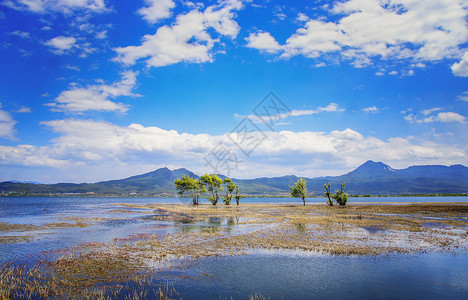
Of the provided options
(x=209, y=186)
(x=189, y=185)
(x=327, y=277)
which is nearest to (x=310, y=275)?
(x=327, y=277)

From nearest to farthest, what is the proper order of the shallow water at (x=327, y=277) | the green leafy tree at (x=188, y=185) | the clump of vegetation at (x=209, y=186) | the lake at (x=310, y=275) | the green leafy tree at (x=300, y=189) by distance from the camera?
1. the shallow water at (x=327, y=277)
2. the lake at (x=310, y=275)
3. the green leafy tree at (x=300, y=189)
4. the clump of vegetation at (x=209, y=186)
5. the green leafy tree at (x=188, y=185)

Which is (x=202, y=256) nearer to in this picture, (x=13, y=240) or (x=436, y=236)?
(x=13, y=240)

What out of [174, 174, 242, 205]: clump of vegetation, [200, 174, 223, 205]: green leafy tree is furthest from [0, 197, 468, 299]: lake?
[174, 174, 242, 205]: clump of vegetation

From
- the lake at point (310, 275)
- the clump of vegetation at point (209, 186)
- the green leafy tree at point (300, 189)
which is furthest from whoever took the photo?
the clump of vegetation at point (209, 186)

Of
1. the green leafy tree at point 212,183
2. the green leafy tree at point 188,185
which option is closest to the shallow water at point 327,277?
the green leafy tree at point 212,183

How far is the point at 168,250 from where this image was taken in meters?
25.4

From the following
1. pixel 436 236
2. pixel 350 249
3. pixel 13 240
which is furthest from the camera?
pixel 436 236

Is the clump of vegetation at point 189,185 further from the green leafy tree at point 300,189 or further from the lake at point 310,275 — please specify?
the lake at point 310,275

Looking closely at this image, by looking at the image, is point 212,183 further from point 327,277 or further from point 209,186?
point 327,277

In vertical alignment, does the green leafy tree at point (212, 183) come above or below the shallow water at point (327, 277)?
above

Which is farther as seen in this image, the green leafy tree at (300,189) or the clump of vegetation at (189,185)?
the clump of vegetation at (189,185)

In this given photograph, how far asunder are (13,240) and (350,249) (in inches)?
1451

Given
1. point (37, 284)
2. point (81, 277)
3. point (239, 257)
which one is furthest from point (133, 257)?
point (239, 257)

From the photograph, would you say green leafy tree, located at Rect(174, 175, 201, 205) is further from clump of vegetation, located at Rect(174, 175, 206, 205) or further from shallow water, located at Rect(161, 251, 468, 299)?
shallow water, located at Rect(161, 251, 468, 299)
